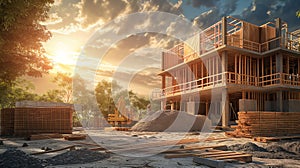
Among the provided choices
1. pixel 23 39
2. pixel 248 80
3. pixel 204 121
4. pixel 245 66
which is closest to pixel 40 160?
pixel 23 39

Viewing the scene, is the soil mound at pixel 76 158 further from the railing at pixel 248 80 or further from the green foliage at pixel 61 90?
the green foliage at pixel 61 90

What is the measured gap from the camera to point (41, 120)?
16.2 meters

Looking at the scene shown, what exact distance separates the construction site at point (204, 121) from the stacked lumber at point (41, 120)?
0.06 m

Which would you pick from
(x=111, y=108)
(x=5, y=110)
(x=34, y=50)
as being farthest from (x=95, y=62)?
(x=111, y=108)

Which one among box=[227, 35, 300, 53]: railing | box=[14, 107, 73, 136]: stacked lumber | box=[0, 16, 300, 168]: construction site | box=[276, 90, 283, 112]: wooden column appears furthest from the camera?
box=[227, 35, 300, 53]: railing

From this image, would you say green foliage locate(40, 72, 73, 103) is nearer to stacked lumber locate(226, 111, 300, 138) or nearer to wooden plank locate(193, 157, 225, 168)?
stacked lumber locate(226, 111, 300, 138)

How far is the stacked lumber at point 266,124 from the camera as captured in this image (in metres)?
13.9

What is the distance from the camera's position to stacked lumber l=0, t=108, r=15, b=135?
1645cm

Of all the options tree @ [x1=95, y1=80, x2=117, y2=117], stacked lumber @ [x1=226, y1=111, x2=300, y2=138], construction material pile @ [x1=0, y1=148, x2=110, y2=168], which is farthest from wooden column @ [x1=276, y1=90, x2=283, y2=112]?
tree @ [x1=95, y1=80, x2=117, y2=117]

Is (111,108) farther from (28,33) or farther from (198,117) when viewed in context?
(28,33)

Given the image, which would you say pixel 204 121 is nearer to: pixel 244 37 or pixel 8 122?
pixel 244 37

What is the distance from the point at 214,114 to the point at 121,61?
12937 mm

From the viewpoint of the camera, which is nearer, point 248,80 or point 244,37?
point 248,80

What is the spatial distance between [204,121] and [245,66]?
731 cm
